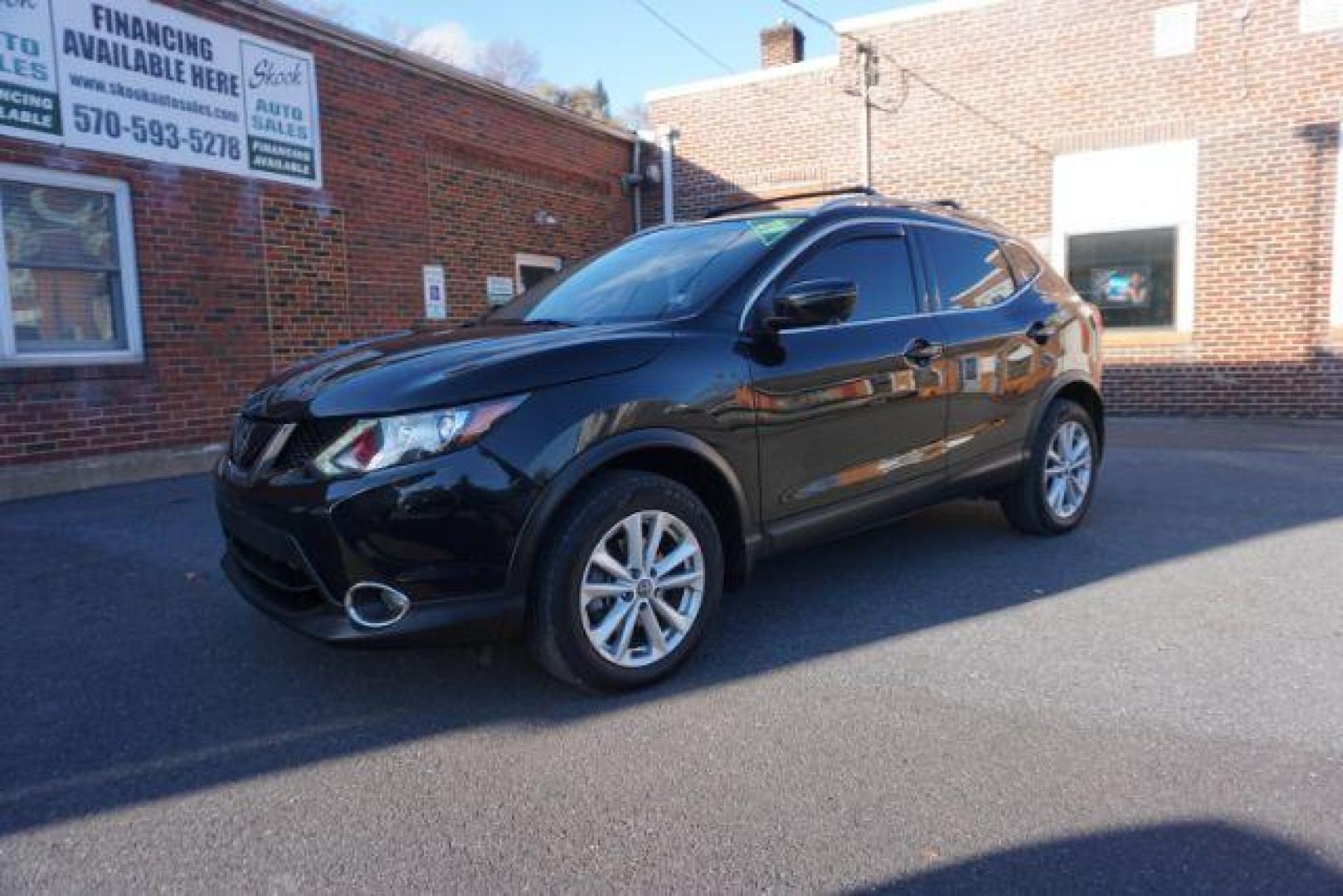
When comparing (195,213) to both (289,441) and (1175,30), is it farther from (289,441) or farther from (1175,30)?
(1175,30)

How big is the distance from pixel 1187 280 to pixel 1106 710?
9.70m

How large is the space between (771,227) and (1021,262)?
1.93 m

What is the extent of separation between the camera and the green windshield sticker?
374cm

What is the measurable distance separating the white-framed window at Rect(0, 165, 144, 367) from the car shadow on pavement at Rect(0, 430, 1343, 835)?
5.40ft

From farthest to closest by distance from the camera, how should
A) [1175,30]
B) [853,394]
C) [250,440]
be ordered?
[1175,30]
[853,394]
[250,440]

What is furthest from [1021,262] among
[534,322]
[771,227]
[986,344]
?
[534,322]

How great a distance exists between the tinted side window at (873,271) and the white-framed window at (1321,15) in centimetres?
904

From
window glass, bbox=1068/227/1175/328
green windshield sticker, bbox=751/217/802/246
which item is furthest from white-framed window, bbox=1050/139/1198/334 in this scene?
green windshield sticker, bbox=751/217/802/246

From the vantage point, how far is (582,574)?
9.47 feet

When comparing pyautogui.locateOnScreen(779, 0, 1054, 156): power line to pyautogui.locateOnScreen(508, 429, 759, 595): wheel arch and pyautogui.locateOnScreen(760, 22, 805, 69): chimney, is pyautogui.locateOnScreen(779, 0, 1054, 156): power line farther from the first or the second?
pyautogui.locateOnScreen(508, 429, 759, 595): wheel arch

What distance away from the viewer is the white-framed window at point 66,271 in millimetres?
6836

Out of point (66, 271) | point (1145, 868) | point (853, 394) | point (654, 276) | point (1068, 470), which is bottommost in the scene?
point (1145, 868)

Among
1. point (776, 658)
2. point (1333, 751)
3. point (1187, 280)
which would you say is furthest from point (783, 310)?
point (1187, 280)

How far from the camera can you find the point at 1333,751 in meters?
2.62
